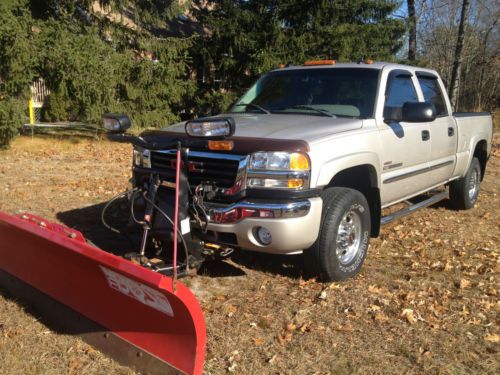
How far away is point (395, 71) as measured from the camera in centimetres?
570

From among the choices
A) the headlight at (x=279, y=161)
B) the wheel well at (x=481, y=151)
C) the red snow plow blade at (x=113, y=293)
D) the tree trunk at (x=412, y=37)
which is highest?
the tree trunk at (x=412, y=37)

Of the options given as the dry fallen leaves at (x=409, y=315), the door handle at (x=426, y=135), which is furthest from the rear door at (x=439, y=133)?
the dry fallen leaves at (x=409, y=315)

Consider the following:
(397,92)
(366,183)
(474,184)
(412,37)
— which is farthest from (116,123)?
(412,37)

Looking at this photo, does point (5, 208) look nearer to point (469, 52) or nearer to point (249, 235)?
point (249, 235)

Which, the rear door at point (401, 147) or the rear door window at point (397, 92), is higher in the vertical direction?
the rear door window at point (397, 92)

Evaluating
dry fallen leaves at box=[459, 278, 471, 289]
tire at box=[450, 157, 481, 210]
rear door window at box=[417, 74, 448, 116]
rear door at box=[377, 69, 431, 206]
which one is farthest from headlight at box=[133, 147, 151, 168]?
tire at box=[450, 157, 481, 210]

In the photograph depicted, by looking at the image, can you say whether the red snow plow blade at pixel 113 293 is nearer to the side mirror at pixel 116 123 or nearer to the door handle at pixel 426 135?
the side mirror at pixel 116 123

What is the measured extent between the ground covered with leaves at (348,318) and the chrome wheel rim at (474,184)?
1.26 metres

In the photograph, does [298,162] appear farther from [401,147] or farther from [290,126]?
[401,147]

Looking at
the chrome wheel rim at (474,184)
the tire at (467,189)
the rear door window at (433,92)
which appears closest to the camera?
the rear door window at (433,92)

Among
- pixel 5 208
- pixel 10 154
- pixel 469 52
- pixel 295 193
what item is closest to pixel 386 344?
pixel 295 193

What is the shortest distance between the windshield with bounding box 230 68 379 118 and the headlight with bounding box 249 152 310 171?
1.24m

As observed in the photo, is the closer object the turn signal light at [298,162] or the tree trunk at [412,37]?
the turn signal light at [298,162]

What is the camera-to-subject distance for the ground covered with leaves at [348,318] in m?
3.41
